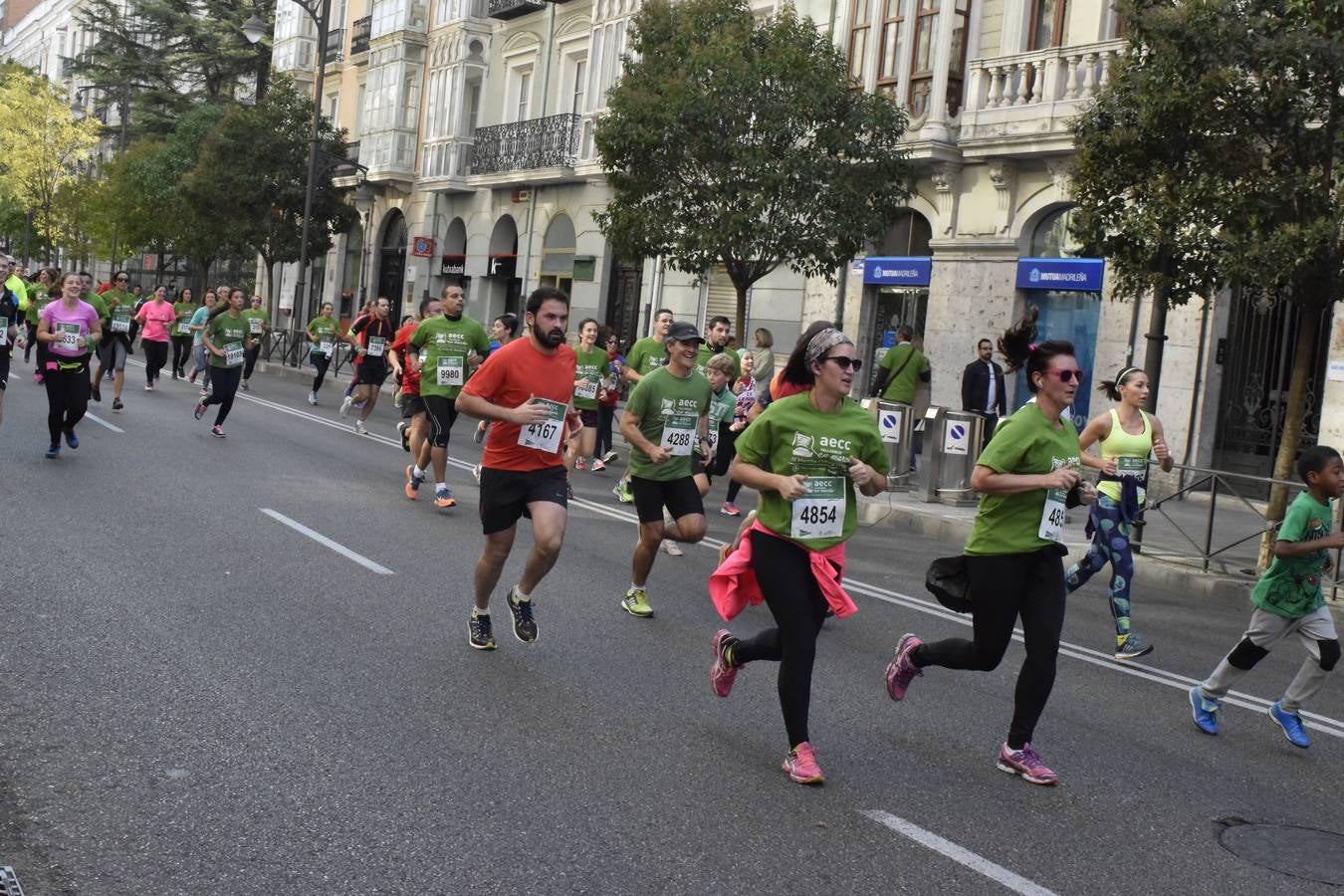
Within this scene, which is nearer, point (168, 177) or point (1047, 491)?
point (1047, 491)

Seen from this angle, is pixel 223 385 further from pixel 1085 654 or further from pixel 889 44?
pixel 889 44

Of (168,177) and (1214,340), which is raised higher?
(168,177)

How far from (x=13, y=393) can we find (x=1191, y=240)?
1557 centimetres

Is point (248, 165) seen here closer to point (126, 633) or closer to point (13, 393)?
point (13, 393)

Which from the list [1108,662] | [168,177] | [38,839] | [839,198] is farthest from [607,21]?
[38,839]

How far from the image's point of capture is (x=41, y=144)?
61.4m

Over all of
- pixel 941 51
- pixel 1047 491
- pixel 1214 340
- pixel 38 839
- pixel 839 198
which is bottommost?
pixel 38 839

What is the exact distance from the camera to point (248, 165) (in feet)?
136

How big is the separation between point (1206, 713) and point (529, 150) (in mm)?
30653

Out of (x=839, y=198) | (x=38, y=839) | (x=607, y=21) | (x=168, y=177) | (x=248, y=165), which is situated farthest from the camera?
(x=168, y=177)

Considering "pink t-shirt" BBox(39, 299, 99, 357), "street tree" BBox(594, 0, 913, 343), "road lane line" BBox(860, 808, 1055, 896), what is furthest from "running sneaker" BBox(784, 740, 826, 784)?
"street tree" BBox(594, 0, 913, 343)

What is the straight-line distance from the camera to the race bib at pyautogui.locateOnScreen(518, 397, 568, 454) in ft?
24.5

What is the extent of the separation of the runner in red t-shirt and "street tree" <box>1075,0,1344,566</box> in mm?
7149

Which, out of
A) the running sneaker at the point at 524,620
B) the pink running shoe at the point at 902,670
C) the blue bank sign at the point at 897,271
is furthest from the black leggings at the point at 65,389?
the blue bank sign at the point at 897,271
